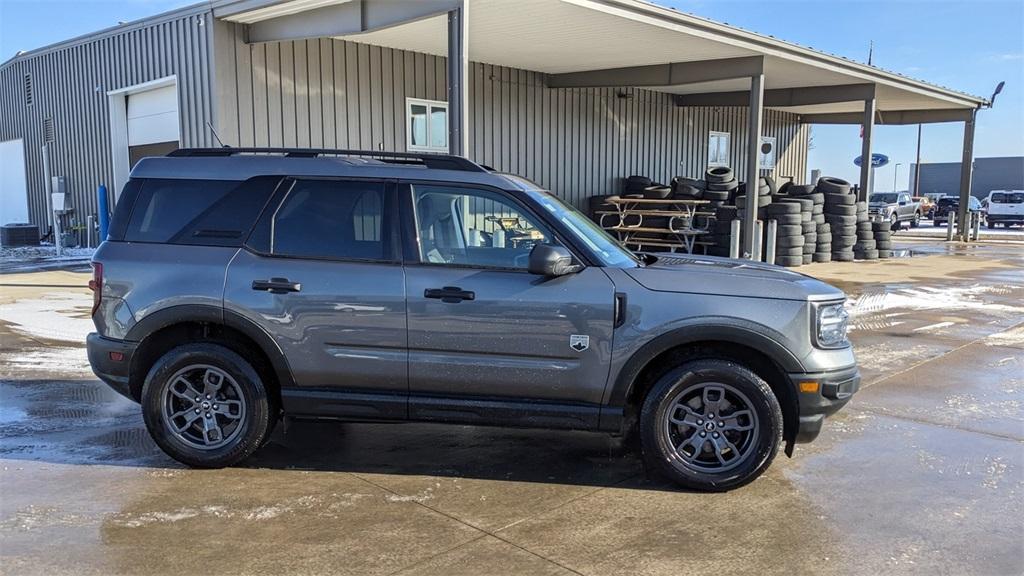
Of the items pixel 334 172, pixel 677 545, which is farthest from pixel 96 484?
pixel 677 545

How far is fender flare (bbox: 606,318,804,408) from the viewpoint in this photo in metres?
4.19

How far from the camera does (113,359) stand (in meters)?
4.65

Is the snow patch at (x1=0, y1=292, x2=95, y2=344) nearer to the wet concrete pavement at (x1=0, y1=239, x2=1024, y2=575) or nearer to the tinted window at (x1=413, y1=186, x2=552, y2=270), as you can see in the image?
the wet concrete pavement at (x1=0, y1=239, x2=1024, y2=575)

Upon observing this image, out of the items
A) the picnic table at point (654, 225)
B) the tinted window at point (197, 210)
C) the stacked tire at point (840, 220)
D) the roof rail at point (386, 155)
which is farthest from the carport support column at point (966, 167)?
the tinted window at point (197, 210)

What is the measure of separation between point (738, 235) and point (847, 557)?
494 inches

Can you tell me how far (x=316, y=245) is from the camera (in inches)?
179

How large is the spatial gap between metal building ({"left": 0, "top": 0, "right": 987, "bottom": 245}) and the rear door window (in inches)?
205

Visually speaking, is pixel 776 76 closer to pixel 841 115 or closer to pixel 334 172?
pixel 841 115

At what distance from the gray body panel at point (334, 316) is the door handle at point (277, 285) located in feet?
0.08

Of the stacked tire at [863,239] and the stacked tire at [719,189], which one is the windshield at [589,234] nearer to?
the stacked tire at [719,189]

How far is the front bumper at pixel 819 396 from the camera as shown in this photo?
423 centimetres

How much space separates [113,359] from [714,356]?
11.9 feet

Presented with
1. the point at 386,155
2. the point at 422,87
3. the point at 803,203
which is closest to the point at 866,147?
the point at 803,203

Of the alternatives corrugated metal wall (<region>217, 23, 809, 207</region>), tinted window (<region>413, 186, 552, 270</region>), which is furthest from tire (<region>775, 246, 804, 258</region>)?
tinted window (<region>413, 186, 552, 270</region>)
